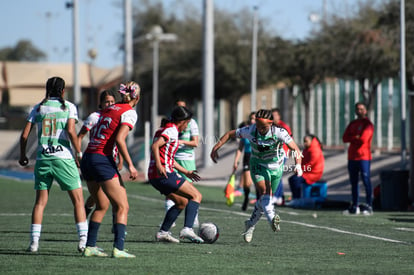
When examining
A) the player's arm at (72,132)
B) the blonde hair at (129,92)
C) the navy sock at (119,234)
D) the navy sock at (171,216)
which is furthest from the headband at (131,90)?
the navy sock at (171,216)

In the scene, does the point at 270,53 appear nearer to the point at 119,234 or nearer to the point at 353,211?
the point at 353,211

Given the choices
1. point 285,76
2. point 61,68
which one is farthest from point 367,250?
point 61,68

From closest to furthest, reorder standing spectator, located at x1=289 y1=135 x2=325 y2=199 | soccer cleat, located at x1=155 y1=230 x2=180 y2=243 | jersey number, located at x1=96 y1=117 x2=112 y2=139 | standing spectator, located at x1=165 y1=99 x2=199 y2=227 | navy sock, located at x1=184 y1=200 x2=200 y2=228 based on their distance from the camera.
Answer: jersey number, located at x1=96 y1=117 x2=112 y2=139 < navy sock, located at x1=184 y1=200 x2=200 y2=228 < soccer cleat, located at x1=155 y1=230 x2=180 y2=243 < standing spectator, located at x1=165 y1=99 x2=199 y2=227 < standing spectator, located at x1=289 y1=135 x2=325 y2=199

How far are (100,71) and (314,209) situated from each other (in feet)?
166

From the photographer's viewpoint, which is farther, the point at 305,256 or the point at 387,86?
the point at 387,86

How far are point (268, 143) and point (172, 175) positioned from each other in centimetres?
165

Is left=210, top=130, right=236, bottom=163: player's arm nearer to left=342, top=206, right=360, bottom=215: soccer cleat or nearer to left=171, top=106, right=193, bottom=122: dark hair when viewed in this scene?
left=171, top=106, right=193, bottom=122: dark hair

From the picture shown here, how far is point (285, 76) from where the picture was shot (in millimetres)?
47312

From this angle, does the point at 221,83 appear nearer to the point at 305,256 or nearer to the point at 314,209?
the point at 314,209

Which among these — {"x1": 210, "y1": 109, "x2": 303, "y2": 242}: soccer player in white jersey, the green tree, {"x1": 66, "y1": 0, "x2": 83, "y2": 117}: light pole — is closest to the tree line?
{"x1": 66, "y1": 0, "x2": 83, "y2": 117}: light pole

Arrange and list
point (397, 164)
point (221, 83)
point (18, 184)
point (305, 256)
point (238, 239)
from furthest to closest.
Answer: point (221, 83) → point (18, 184) → point (397, 164) → point (238, 239) → point (305, 256)

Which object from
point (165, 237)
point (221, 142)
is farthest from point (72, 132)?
point (221, 142)

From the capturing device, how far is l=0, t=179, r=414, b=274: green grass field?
9859mm

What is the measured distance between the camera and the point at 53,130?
1112cm
